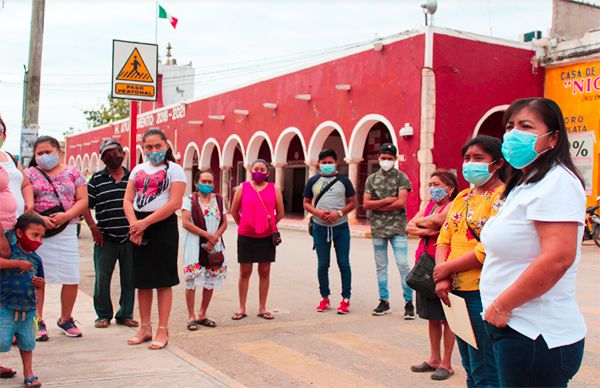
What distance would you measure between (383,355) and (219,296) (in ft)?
11.0

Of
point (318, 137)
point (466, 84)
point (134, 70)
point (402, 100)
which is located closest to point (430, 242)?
point (134, 70)

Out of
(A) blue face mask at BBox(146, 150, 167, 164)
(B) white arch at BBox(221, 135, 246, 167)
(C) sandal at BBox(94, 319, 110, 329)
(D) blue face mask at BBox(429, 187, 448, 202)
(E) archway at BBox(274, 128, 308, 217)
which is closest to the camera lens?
(D) blue face mask at BBox(429, 187, 448, 202)

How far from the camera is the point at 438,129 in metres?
17.3

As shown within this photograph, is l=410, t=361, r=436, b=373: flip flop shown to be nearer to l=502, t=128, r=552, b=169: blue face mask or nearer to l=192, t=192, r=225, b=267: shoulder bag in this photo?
l=192, t=192, r=225, b=267: shoulder bag

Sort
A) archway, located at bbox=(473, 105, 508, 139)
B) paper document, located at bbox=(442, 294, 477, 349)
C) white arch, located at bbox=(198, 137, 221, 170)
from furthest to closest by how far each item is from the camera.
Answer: white arch, located at bbox=(198, 137, 221, 170), archway, located at bbox=(473, 105, 508, 139), paper document, located at bbox=(442, 294, 477, 349)

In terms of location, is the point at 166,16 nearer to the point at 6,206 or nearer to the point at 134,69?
the point at 134,69

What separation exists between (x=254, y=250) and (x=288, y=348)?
61.4 inches

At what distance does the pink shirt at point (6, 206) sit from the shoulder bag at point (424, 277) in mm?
2890

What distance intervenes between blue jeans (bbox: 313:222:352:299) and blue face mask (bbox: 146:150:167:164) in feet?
7.76

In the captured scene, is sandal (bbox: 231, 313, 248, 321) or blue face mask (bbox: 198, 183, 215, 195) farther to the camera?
sandal (bbox: 231, 313, 248, 321)

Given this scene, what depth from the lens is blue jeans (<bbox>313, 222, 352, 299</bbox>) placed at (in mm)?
7219

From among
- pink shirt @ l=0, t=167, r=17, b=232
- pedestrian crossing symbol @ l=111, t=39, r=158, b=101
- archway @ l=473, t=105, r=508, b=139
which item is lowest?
pink shirt @ l=0, t=167, r=17, b=232

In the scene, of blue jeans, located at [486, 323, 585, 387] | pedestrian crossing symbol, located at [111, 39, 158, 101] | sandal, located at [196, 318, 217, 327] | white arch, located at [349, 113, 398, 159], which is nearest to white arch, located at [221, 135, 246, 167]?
white arch, located at [349, 113, 398, 159]

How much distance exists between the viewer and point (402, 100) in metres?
18.0
